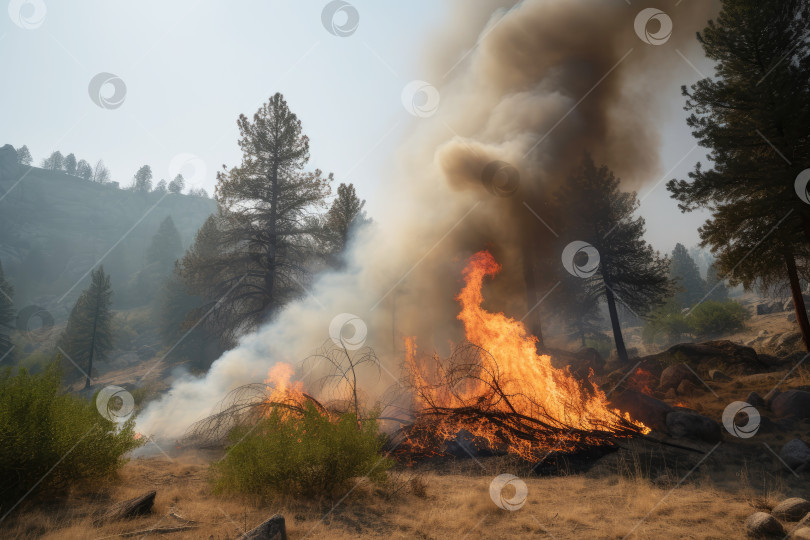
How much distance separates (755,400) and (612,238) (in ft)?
43.6

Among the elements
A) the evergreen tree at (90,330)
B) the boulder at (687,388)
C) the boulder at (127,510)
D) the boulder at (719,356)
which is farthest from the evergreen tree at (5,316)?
the boulder at (719,356)

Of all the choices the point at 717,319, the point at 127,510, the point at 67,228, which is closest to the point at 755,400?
the point at 127,510

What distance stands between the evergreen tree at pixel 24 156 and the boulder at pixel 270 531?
580 feet

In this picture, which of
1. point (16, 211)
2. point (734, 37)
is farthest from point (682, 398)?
point (16, 211)

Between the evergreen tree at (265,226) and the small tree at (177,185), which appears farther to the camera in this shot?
the small tree at (177,185)

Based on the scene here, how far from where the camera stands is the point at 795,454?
23.1 feet

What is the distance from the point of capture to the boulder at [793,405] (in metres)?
8.90

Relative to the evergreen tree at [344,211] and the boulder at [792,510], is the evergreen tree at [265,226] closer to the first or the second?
the evergreen tree at [344,211]

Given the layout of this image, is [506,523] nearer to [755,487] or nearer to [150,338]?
[755,487]

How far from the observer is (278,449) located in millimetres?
6078

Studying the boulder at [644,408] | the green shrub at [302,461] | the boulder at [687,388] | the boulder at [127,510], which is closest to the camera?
the boulder at [127,510]

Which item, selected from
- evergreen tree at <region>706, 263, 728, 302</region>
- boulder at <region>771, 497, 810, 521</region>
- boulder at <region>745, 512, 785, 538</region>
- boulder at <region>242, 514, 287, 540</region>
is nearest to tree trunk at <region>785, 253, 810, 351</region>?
boulder at <region>771, 497, 810, 521</region>

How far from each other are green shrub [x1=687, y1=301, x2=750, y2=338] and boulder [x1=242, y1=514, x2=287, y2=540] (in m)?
39.9

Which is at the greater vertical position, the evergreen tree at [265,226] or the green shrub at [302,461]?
the evergreen tree at [265,226]
